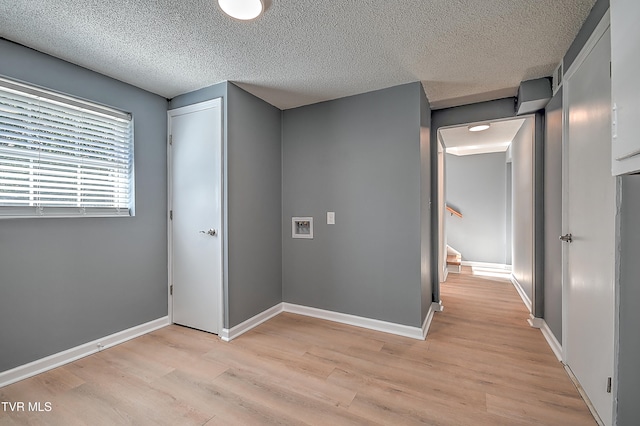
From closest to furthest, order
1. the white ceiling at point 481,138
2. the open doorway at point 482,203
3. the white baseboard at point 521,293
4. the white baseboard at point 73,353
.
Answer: the white baseboard at point 73,353 < the white baseboard at point 521,293 < the white ceiling at point 481,138 < the open doorway at point 482,203

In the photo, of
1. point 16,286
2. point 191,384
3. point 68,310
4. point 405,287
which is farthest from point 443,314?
point 16,286

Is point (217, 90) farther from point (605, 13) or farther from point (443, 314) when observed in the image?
point (443, 314)

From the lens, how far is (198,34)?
1.90 metres

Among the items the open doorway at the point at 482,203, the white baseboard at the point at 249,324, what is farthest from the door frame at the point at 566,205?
the white baseboard at the point at 249,324

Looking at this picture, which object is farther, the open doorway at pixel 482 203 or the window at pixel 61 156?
the open doorway at pixel 482 203

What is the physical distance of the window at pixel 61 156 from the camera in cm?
195

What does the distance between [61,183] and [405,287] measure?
9.95ft

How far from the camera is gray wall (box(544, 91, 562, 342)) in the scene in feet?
7.59

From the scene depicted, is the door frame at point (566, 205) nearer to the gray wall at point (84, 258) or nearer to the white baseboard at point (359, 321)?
the white baseboard at point (359, 321)

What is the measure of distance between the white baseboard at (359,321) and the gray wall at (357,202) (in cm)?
5

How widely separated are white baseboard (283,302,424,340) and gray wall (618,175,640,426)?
1.38m

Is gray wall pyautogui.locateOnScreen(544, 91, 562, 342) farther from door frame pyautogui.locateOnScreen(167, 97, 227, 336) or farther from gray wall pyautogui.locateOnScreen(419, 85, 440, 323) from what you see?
door frame pyautogui.locateOnScreen(167, 97, 227, 336)

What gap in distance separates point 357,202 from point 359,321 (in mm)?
1231

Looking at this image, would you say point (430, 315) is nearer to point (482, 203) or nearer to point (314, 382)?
point (314, 382)
